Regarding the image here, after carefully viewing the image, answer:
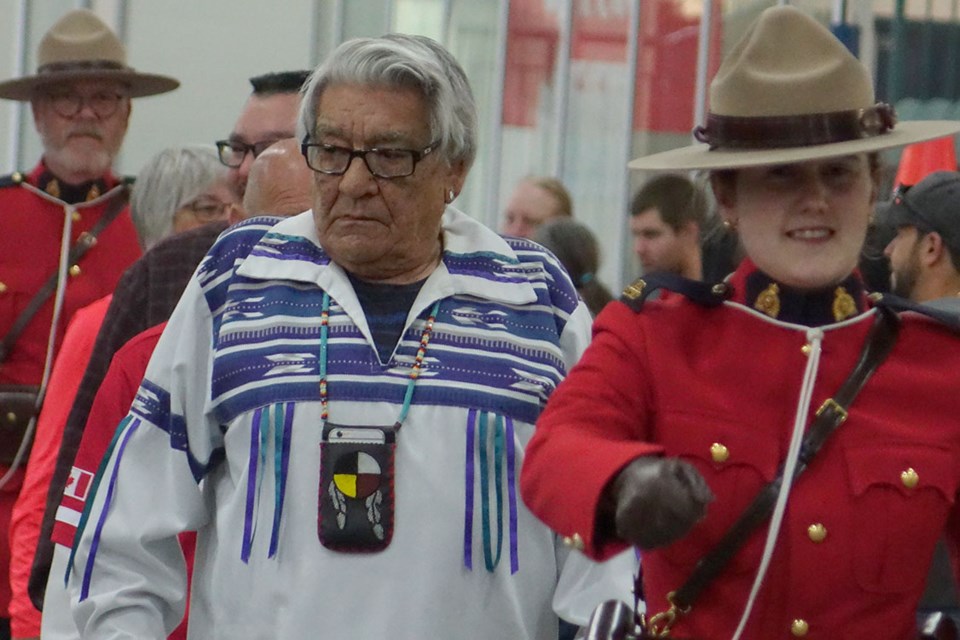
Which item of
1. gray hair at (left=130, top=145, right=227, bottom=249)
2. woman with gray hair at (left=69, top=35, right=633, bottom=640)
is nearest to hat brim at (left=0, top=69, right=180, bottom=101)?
gray hair at (left=130, top=145, right=227, bottom=249)

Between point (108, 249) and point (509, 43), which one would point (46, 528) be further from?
point (509, 43)

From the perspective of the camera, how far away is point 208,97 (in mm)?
12953

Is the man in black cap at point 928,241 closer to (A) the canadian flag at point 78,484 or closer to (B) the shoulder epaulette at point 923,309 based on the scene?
(B) the shoulder epaulette at point 923,309

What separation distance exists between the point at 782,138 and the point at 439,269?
775 mm

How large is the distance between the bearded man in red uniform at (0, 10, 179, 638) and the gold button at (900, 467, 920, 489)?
372 centimetres

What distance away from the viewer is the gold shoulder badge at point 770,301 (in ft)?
9.82

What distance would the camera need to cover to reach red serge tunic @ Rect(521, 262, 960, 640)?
2.86 meters

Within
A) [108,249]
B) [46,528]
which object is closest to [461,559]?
[46,528]

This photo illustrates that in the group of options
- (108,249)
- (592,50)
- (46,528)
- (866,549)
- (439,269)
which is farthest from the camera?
(592,50)

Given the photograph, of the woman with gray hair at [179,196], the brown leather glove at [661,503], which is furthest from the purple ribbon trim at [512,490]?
the woman with gray hair at [179,196]

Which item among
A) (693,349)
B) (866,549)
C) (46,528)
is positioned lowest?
(46,528)

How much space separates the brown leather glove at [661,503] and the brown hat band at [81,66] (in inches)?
181

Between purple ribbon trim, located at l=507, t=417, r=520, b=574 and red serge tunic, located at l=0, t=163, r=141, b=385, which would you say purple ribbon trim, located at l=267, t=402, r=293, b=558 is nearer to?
purple ribbon trim, located at l=507, t=417, r=520, b=574

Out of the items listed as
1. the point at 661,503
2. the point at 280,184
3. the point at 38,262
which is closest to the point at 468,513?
the point at 661,503
